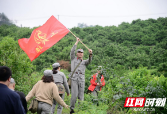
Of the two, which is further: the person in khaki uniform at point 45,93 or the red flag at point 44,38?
the red flag at point 44,38

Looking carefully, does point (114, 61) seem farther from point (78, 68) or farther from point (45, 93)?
point (45, 93)

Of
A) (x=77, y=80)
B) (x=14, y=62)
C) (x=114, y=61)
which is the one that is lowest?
(x=114, y=61)

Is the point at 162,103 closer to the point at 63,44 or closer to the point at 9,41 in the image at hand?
the point at 9,41

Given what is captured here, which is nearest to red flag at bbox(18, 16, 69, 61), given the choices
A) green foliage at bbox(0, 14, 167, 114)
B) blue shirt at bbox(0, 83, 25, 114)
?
green foliage at bbox(0, 14, 167, 114)

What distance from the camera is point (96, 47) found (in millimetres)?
Answer: 21891

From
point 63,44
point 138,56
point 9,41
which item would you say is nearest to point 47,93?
point 9,41

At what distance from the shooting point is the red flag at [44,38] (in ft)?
17.3

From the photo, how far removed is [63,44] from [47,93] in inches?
779

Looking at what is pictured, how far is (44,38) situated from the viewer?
546 cm

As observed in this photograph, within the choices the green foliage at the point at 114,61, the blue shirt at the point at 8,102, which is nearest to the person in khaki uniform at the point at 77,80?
the green foliage at the point at 114,61

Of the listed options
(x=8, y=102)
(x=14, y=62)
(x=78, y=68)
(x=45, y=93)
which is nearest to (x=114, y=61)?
(x=14, y=62)

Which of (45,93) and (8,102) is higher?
(8,102)

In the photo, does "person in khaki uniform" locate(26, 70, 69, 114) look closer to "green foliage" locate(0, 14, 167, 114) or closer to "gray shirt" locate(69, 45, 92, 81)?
"green foliage" locate(0, 14, 167, 114)

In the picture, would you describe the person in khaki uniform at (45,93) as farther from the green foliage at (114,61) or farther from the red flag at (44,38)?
the red flag at (44,38)
